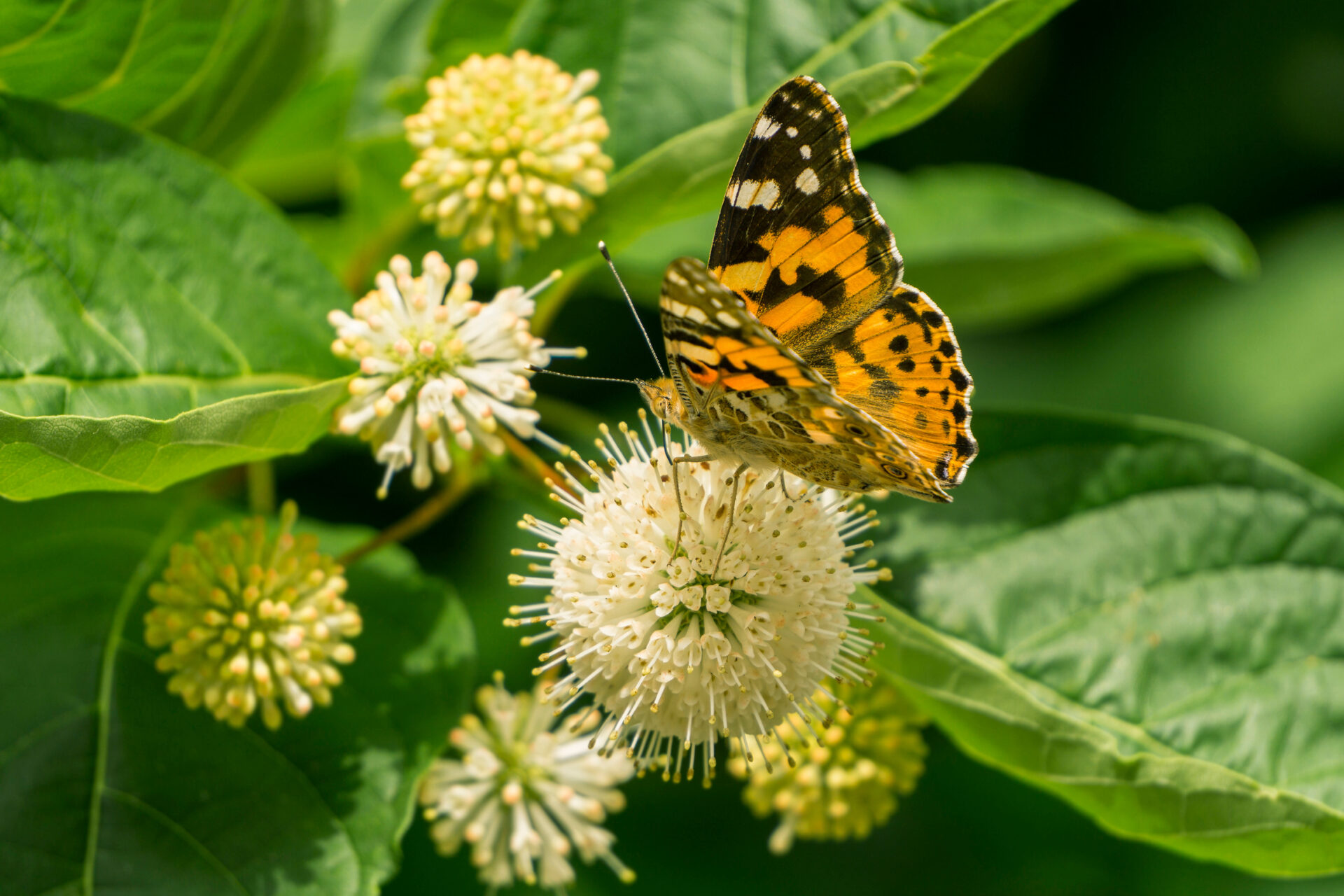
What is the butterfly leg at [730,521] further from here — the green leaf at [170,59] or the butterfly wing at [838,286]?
the green leaf at [170,59]

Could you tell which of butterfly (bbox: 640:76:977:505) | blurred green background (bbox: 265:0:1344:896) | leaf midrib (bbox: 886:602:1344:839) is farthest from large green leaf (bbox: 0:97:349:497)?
blurred green background (bbox: 265:0:1344:896)

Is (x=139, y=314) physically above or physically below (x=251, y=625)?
above

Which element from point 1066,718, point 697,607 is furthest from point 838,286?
point 1066,718

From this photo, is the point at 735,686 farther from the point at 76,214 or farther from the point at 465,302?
the point at 76,214

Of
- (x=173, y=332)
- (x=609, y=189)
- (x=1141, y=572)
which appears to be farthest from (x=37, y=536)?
(x=1141, y=572)

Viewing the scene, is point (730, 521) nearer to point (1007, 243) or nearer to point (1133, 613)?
point (1133, 613)

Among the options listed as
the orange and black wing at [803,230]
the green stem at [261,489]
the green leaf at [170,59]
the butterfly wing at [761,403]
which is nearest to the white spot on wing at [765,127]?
the orange and black wing at [803,230]

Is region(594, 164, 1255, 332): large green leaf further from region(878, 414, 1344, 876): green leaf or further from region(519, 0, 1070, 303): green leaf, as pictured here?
region(878, 414, 1344, 876): green leaf
